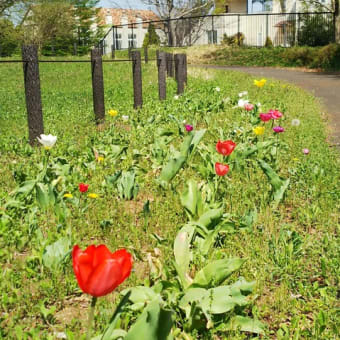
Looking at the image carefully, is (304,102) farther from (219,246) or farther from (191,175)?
(219,246)

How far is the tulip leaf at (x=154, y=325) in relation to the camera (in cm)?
156

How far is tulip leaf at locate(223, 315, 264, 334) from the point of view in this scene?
2.21m

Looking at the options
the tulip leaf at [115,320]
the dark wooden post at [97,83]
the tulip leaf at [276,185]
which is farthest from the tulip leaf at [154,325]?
Result: the dark wooden post at [97,83]

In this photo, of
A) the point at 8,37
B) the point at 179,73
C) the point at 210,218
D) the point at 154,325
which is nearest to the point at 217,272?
the point at 210,218

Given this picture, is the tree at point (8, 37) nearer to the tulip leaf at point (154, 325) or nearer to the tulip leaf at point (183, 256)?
the tulip leaf at point (183, 256)

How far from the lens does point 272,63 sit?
1115 inches

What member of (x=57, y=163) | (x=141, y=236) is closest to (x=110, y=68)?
(x=57, y=163)

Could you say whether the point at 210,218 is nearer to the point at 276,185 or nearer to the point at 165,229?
the point at 165,229

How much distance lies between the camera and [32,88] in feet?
19.5

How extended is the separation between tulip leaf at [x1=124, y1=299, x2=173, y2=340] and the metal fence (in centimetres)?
2994

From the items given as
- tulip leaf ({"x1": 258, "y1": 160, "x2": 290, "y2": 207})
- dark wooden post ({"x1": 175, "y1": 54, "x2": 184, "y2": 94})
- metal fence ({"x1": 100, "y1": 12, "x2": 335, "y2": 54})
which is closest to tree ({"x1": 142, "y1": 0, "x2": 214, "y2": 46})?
metal fence ({"x1": 100, "y1": 12, "x2": 335, "y2": 54})

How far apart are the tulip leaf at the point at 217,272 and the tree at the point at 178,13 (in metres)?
37.1

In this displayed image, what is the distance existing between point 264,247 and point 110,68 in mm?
19625

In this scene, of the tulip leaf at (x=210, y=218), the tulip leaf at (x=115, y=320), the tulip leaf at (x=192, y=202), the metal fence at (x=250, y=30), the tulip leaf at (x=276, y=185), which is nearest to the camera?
the tulip leaf at (x=115, y=320)
